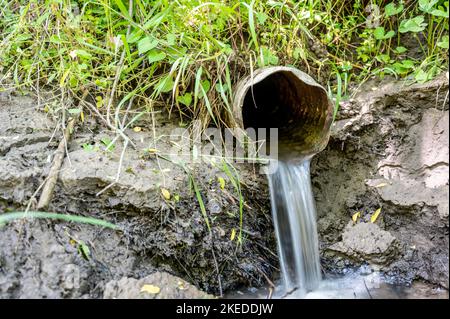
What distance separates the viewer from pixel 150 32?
8.45 ft

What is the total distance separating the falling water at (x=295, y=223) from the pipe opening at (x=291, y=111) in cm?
18

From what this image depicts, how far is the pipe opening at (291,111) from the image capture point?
2.63 meters

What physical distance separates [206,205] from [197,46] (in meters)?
0.98

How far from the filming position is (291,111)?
3.15m

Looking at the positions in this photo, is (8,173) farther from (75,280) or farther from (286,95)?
(286,95)

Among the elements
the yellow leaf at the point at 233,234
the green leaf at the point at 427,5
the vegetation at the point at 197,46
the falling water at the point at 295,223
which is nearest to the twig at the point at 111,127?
the vegetation at the point at 197,46

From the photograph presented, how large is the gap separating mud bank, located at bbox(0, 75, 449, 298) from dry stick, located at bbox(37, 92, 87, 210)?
36 millimetres

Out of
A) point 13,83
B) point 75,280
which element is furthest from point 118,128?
point 75,280

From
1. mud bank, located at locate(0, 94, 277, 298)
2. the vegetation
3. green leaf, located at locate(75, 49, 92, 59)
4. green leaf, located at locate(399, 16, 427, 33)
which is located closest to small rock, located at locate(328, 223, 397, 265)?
mud bank, located at locate(0, 94, 277, 298)

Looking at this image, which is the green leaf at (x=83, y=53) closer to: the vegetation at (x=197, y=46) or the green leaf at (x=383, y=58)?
the vegetation at (x=197, y=46)

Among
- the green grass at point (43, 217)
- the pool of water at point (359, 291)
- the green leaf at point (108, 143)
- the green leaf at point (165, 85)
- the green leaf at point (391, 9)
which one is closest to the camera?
the green grass at point (43, 217)

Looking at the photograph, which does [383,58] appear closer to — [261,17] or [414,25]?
[414,25]

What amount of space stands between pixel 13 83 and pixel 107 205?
115 cm

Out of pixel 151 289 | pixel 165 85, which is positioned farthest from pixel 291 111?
pixel 151 289
